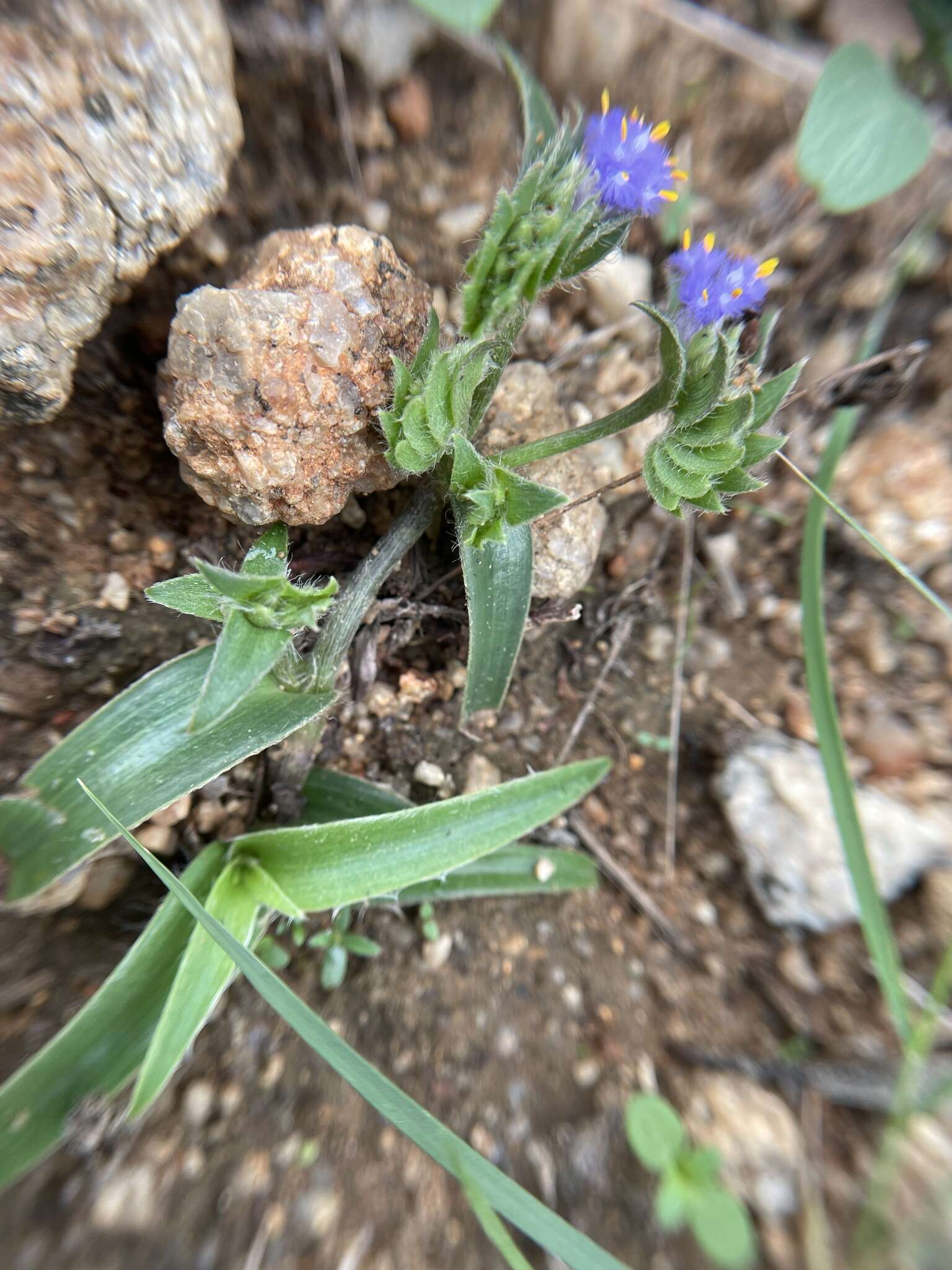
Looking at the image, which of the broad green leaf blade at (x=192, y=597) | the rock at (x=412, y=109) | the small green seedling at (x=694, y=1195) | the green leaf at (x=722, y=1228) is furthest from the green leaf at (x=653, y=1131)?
the rock at (x=412, y=109)

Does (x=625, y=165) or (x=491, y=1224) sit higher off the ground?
(x=625, y=165)

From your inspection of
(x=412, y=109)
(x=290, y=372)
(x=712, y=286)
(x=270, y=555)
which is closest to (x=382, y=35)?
(x=412, y=109)

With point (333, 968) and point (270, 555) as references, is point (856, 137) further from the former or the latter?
point (333, 968)

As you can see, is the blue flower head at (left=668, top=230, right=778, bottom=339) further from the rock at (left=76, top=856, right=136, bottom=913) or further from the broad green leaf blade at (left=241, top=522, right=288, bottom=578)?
the rock at (left=76, top=856, right=136, bottom=913)

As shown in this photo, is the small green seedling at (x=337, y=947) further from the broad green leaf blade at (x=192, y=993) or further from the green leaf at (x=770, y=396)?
the green leaf at (x=770, y=396)

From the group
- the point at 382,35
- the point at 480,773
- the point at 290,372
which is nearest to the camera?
the point at 290,372

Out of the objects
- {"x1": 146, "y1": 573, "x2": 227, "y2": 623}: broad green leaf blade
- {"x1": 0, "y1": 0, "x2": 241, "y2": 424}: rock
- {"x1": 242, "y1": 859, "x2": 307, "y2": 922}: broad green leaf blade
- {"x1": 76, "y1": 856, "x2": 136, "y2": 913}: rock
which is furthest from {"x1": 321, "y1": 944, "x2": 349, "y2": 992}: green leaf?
{"x1": 0, "y1": 0, "x2": 241, "y2": 424}: rock

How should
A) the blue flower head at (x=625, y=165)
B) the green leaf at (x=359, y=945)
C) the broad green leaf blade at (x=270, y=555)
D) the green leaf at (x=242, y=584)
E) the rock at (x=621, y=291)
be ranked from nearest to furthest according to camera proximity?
Answer: the green leaf at (x=242, y=584) < the blue flower head at (x=625, y=165) < the broad green leaf blade at (x=270, y=555) < the green leaf at (x=359, y=945) < the rock at (x=621, y=291)
